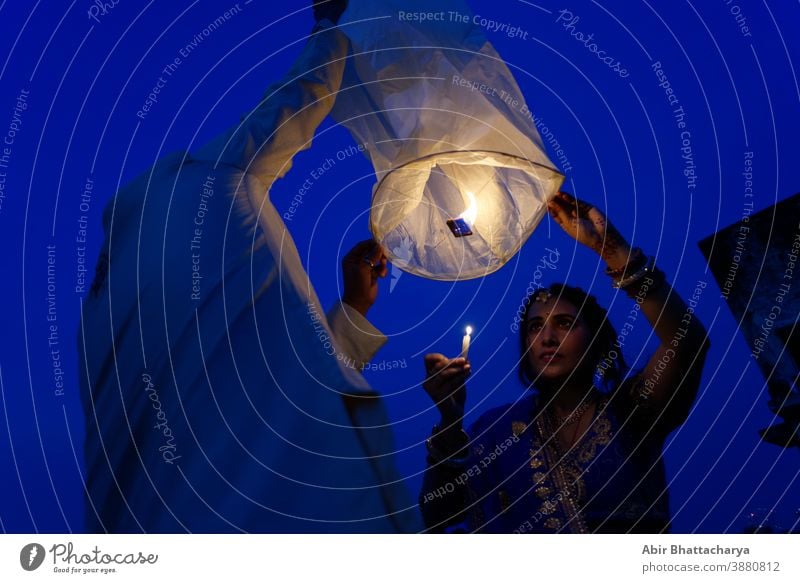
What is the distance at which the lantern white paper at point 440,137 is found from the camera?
455 cm

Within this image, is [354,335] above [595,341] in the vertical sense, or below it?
above

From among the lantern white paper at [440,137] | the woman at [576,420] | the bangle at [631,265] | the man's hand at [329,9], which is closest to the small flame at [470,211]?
the lantern white paper at [440,137]

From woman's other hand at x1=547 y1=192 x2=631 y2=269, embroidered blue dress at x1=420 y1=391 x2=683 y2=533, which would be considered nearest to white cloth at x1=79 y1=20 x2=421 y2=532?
embroidered blue dress at x1=420 y1=391 x2=683 y2=533

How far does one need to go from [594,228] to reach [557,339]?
75cm

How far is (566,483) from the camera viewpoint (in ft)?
17.5

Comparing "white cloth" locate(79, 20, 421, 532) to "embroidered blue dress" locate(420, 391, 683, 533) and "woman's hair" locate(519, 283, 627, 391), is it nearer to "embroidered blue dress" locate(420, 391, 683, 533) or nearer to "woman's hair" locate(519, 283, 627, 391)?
"embroidered blue dress" locate(420, 391, 683, 533)

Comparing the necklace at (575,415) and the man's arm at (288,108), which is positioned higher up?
the man's arm at (288,108)

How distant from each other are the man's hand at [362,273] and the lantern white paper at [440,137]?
61 centimetres

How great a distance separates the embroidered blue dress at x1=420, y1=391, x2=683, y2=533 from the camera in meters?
5.27

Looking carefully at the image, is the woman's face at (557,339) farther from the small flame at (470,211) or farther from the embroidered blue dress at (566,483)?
the small flame at (470,211)

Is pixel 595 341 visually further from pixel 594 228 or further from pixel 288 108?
pixel 288 108

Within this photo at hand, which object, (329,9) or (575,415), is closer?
(329,9)

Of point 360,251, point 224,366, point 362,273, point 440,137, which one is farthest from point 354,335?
point 440,137

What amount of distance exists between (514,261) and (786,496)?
2238 millimetres
